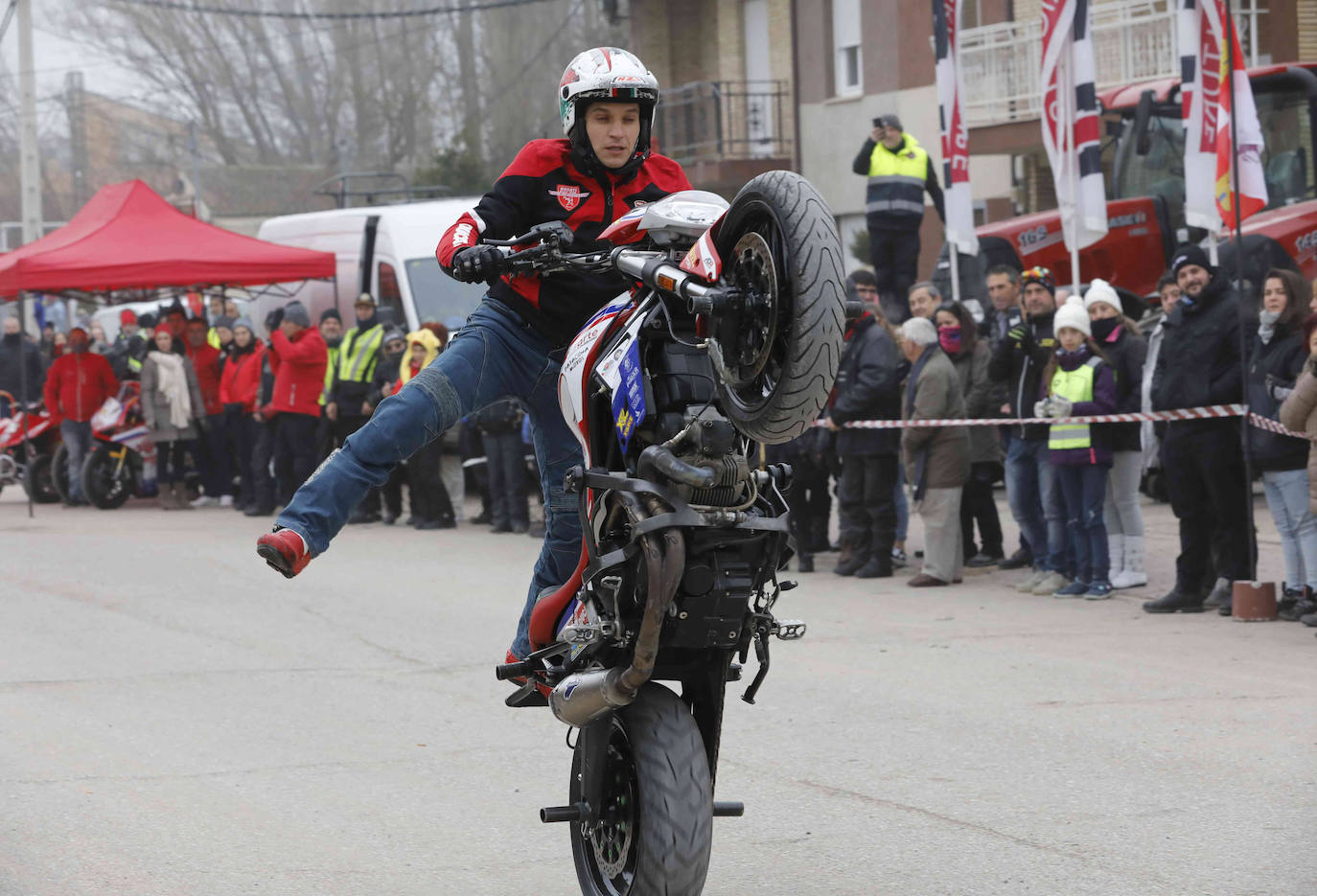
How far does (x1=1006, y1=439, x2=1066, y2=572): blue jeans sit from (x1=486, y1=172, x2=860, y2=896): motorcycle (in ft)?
23.0

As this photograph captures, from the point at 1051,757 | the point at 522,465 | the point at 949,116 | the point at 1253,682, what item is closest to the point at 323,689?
the point at 1051,757

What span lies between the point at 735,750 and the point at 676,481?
2.90 metres

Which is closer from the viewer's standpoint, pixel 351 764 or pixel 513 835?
pixel 513 835

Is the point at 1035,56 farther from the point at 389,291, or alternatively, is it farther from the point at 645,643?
the point at 645,643

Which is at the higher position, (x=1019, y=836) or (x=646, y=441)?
(x=646, y=441)

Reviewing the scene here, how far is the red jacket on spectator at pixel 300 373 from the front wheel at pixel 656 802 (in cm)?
1313

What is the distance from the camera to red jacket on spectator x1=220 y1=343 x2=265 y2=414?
18250 mm

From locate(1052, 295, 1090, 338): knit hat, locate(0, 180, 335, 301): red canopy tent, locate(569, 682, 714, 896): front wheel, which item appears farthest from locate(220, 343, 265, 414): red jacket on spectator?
locate(569, 682, 714, 896): front wheel

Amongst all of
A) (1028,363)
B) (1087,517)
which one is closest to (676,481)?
(1087,517)

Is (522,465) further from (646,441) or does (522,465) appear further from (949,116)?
(646,441)

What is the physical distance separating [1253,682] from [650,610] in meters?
4.87

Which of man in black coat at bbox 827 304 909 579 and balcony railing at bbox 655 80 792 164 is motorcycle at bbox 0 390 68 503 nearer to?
man in black coat at bbox 827 304 909 579

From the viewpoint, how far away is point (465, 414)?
5031mm

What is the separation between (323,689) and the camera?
334 inches
